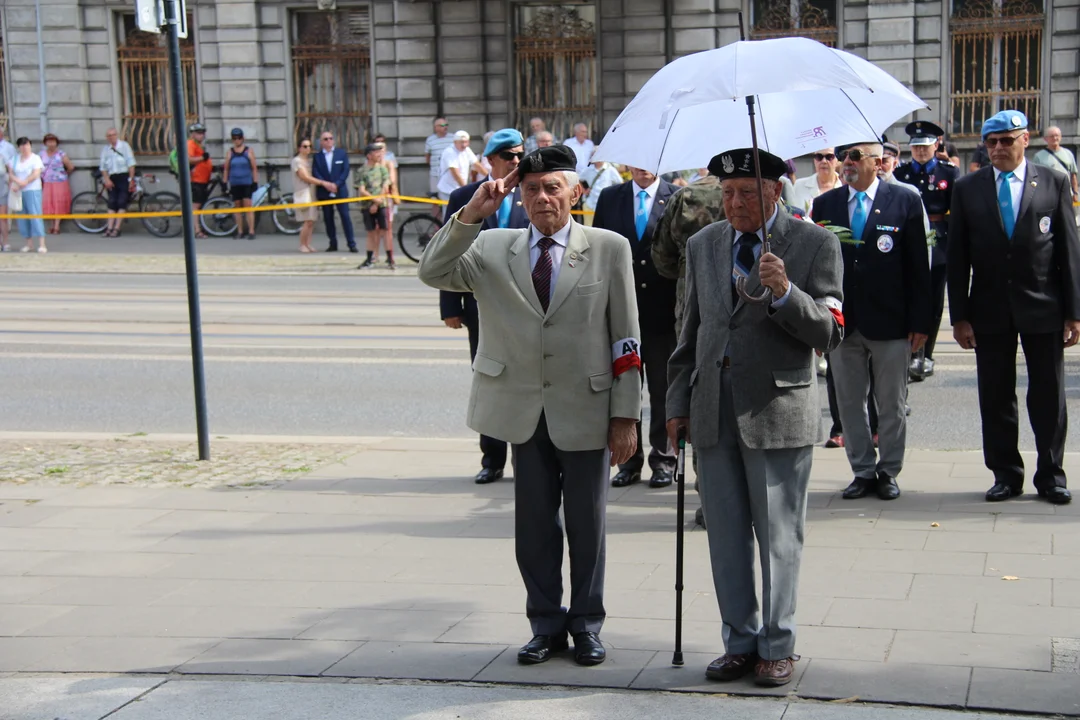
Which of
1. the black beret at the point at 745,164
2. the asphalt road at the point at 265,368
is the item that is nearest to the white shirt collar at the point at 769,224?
the black beret at the point at 745,164

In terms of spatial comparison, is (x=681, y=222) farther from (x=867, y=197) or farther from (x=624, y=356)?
(x=624, y=356)

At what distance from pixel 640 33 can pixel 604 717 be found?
→ 25207mm

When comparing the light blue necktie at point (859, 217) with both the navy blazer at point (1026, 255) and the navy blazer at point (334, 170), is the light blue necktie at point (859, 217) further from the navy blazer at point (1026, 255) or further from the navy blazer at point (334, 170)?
the navy blazer at point (334, 170)

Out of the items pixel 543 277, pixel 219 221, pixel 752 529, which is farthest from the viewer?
pixel 219 221

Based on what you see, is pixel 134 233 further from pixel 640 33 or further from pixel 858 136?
pixel 858 136

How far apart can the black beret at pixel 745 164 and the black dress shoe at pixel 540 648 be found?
1.77m

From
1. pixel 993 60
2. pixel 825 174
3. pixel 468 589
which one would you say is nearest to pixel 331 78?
pixel 993 60

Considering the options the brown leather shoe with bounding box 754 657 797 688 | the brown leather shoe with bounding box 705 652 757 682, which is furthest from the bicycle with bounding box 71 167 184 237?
the brown leather shoe with bounding box 754 657 797 688

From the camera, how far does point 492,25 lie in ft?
95.6

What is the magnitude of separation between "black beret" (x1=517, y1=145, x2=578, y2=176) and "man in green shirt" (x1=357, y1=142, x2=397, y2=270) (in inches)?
644

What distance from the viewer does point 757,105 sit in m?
5.76

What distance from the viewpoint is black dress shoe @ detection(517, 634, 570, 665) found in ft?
17.2

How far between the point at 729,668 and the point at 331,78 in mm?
26333

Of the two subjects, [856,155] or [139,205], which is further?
[139,205]
